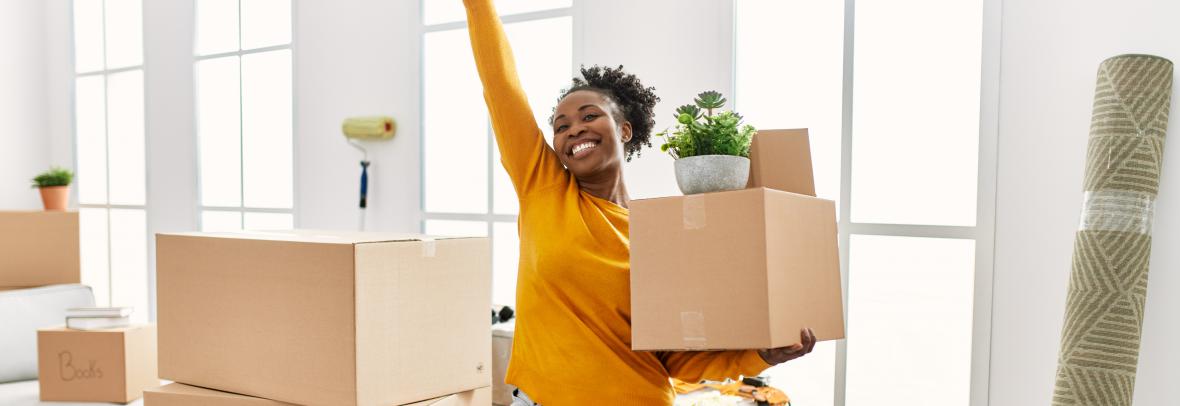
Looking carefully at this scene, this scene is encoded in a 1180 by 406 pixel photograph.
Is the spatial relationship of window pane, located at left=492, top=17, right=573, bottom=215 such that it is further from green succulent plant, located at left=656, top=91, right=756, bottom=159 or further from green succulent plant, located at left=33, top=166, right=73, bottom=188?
green succulent plant, located at left=33, top=166, right=73, bottom=188

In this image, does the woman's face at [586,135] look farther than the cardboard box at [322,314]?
Yes

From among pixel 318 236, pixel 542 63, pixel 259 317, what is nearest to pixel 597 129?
pixel 318 236

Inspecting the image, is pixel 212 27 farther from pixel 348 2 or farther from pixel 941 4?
pixel 941 4

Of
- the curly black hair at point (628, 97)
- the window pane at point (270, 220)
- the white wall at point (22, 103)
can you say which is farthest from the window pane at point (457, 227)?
the white wall at point (22, 103)

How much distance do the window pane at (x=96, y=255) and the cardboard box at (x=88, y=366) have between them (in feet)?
6.34

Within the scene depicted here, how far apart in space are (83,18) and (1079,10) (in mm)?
4263

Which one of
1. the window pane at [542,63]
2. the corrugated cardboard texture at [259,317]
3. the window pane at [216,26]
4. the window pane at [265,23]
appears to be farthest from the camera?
the window pane at [216,26]

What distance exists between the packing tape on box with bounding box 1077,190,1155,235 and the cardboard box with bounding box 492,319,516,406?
1.40 m

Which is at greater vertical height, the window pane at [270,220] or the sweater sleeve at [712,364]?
the window pane at [270,220]

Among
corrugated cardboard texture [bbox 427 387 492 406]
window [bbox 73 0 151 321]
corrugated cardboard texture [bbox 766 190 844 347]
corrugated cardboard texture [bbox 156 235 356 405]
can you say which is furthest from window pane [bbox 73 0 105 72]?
corrugated cardboard texture [bbox 766 190 844 347]

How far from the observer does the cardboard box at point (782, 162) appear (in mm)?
1261

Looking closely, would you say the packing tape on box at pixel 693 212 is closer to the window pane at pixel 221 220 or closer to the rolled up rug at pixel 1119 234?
the rolled up rug at pixel 1119 234

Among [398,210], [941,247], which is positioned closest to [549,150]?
[941,247]

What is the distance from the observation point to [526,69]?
2510 millimetres
